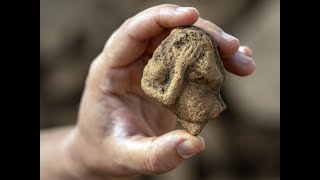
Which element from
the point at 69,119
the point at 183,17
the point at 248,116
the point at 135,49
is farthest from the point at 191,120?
the point at 69,119

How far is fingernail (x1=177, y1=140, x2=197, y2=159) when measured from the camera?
3.87 ft

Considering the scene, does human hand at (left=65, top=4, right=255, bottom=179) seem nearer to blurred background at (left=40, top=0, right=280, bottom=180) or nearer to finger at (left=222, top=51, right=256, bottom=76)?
finger at (left=222, top=51, right=256, bottom=76)

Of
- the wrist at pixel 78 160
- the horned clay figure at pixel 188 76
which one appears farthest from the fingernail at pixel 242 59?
the wrist at pixel 78 160

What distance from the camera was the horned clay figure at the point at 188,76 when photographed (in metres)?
1.20

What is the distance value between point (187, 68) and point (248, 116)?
5.70 feet

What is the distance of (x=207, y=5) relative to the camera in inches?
112

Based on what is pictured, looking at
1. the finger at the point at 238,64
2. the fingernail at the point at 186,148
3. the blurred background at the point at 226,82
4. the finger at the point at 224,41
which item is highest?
the finger at the point at 224,41

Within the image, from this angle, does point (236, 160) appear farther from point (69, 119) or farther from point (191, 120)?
point (191, 120)

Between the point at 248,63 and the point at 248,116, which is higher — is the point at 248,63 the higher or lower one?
the higher one

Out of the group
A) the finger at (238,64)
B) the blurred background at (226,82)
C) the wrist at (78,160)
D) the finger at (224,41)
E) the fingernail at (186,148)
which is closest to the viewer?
the fingernail at (186,148)

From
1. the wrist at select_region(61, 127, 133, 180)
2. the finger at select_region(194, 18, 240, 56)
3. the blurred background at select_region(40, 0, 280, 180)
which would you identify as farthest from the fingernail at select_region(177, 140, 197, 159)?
the blurred background at select_region(40, 0, 280, 180)

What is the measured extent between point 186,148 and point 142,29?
47 centimetres

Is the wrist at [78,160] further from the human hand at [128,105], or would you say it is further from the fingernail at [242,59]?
the fingernail at [242,59]

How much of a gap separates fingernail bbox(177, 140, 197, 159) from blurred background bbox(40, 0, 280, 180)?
5.55 feet
